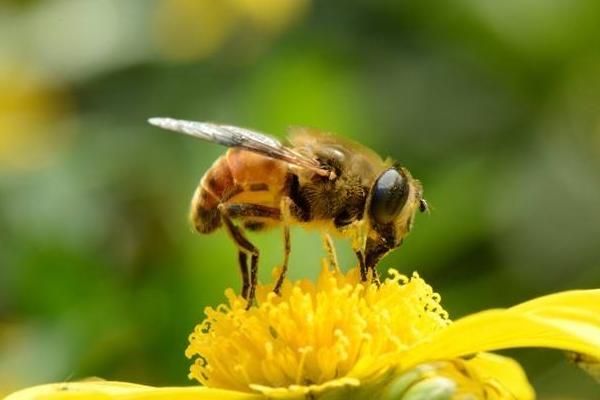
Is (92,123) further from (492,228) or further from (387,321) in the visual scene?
(387,321)

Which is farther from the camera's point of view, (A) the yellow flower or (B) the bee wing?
(B) the bee wing

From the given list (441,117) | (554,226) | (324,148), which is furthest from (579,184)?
(324,148)

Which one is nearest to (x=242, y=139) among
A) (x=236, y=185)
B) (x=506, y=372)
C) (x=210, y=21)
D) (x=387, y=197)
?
(x=236, y=185)

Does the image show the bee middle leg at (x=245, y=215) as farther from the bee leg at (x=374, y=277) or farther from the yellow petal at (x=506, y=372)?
the yellow petal at (x=506, y=372)

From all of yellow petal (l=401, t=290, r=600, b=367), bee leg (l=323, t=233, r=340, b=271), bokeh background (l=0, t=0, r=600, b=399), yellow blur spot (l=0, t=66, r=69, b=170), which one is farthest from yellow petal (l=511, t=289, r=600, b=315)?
yellow blur spot (l=0, t=66, r=69, b=170)

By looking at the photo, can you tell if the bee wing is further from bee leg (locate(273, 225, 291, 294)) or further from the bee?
bee leg (locate(273, 225, 291, 294))

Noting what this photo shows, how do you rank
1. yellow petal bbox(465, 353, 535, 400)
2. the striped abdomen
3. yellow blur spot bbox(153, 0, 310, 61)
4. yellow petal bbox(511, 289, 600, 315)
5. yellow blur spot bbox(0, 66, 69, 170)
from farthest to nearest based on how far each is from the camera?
1. yellow blur spot bbox(153, 0, 310, 61)
2. yellow blur spot bbox(0, 66, 69, 170)
3. the striped abdomen
4. yellow petal bbox(465, 353, 535, 400)
5. yellow petal bbox(511, 289, 600, 315)

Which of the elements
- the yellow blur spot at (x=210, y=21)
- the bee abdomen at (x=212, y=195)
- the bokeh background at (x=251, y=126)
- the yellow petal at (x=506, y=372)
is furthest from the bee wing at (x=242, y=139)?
the yellow blur spot at (x=210, y=21)

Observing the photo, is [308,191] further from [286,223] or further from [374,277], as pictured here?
[374,277]
